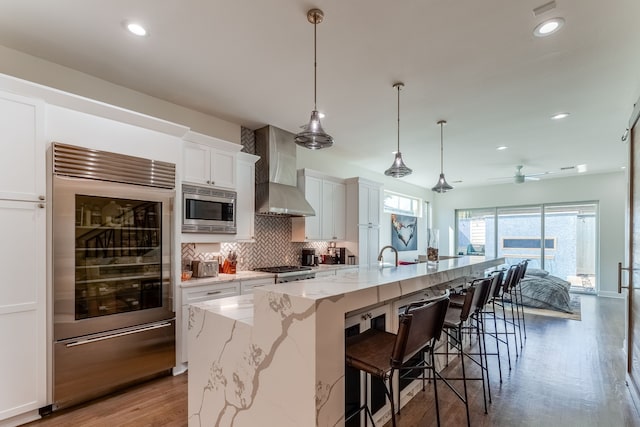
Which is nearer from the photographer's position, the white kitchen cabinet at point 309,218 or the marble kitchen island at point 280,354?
the marble kitchen island at point 280,354

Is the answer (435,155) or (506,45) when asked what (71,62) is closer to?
(506,45)

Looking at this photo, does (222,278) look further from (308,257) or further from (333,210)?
(333,210)

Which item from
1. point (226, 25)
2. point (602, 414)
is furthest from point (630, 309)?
point (226, 25)

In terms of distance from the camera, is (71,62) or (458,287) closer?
(71,62)

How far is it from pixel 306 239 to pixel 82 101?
3273 millimetres

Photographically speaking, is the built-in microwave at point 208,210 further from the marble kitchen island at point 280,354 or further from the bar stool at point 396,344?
the bar stool at point 396,344

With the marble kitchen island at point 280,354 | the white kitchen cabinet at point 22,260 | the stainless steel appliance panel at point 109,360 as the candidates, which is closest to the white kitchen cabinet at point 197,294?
the stainless steel appliance panel at point 109,360

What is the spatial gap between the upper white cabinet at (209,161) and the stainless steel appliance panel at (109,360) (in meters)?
1.56

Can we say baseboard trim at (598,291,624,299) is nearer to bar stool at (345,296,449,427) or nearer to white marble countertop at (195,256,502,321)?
white marble countertop at (195,256,502,321)

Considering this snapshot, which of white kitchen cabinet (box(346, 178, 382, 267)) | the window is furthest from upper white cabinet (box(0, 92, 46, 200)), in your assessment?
the window

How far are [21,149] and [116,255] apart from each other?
1.05 meters

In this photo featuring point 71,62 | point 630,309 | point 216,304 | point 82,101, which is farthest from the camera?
point 630,309

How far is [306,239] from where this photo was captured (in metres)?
5.05

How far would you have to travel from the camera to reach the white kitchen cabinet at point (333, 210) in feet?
17.9
